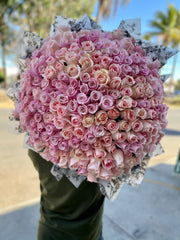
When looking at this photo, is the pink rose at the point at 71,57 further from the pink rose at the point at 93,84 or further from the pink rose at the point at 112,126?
the pink rose at the point at 112,126

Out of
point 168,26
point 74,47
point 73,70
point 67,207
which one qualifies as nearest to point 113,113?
point 73,70

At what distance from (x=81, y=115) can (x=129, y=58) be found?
0.35 metres

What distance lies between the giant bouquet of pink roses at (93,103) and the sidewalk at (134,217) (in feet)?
5.44

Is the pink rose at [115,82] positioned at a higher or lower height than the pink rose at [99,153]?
higher

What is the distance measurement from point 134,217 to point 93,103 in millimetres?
2187

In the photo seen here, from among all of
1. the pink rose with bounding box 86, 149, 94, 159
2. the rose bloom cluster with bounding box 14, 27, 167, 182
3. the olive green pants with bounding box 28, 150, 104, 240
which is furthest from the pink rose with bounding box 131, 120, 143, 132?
the olive green pants with bounding box 28, 150, 104, 240

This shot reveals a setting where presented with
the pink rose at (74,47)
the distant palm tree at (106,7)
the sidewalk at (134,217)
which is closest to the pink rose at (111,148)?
the pink rose at (74,47)

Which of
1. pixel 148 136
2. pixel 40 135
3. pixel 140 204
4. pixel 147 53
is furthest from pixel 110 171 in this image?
pixel 140 204

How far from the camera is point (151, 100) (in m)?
1.00

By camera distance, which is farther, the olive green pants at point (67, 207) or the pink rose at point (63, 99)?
the olive green pants at point (67, 207)

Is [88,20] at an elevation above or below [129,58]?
above

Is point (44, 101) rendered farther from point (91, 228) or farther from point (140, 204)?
point (140, 204)

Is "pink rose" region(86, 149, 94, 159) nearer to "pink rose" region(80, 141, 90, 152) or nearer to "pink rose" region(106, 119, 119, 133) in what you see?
"pink rose" region(80, 141, 90, 152)

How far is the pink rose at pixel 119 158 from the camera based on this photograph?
3.04ft
